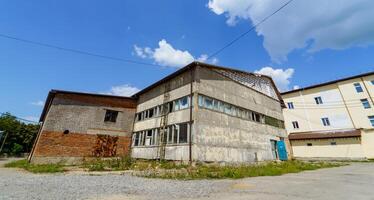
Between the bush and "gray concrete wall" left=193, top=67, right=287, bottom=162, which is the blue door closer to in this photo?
"gray concrete wall" left=193, top=67, right=287, bottom=162

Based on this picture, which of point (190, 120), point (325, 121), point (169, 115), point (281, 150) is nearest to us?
point (190, 120)

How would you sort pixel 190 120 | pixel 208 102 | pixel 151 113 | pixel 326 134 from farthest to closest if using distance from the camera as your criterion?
pixel 326 134 → pixel 151 113 → pixel 208 102 → pixel 190 120

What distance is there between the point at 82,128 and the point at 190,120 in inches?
425

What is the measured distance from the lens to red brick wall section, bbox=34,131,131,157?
51.8 feet

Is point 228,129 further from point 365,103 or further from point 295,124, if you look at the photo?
point 365,103

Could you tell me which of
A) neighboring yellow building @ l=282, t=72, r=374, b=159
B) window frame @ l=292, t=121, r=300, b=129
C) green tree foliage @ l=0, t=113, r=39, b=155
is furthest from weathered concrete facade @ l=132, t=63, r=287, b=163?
green tree foliage @ l=0, t=113, r=39, b=155

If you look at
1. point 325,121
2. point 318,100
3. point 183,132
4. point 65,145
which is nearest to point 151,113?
point 183,132

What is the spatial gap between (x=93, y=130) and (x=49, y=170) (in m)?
7.19

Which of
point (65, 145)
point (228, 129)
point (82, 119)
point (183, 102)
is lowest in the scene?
point (65, 145)

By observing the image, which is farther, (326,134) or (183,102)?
(326,134)

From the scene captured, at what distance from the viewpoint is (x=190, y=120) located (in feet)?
43.8

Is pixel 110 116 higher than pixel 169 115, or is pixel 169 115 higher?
pixel 110 116

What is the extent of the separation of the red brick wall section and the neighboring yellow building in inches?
1103

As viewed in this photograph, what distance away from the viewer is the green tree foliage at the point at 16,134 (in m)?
36.9
